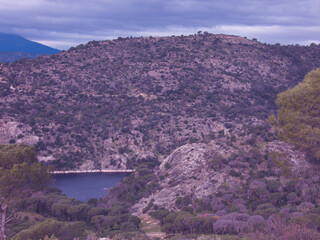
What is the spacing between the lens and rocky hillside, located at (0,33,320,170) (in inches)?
1875

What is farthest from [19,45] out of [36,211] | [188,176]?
[188,176]

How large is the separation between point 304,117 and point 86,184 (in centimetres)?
2825

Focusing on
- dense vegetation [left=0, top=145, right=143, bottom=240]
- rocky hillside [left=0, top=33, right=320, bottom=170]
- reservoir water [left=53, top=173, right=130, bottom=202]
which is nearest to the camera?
dense vegetation [left=0, top=145, right=143, bottom=240]

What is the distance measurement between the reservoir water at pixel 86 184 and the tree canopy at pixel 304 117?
21.5 meters

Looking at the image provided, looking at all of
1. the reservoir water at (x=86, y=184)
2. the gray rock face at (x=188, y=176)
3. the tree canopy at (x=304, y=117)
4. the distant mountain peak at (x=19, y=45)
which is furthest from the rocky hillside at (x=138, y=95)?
the distant mountain peak at (x=19, y=45)

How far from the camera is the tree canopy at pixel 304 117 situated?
2012 cm

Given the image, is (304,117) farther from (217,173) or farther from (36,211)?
(36,211)

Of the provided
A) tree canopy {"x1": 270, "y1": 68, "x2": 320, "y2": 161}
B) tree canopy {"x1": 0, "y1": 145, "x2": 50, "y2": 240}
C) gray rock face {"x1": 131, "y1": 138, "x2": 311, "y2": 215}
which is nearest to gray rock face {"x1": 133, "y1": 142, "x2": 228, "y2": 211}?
gray rock face {"x1": 131, "y1": 138, "x2": 311, "y2": 215}

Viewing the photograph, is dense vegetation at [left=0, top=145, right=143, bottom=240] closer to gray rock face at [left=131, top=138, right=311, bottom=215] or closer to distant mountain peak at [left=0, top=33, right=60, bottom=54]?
gray rock face at [left=131, top=138, right=311, bottom=215]

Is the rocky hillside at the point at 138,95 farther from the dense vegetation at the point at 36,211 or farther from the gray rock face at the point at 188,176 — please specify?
the dense vegetation at the point at 36,211

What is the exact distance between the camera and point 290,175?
21750 mm

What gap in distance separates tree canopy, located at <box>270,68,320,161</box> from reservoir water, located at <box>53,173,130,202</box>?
21.5 m

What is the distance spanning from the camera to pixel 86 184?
40.8 m

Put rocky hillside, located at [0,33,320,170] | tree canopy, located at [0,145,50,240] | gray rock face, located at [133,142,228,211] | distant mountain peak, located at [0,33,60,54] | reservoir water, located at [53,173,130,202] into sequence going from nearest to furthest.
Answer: tree canopy, located at [0,145,50,240] < gray rock face, located at [133,142,228,211] < reservoir water, located at [53,173,130,202] < rocky hillside, located at [0,33,320,170] < distant mountain peak, located at [0,33,60,54]
